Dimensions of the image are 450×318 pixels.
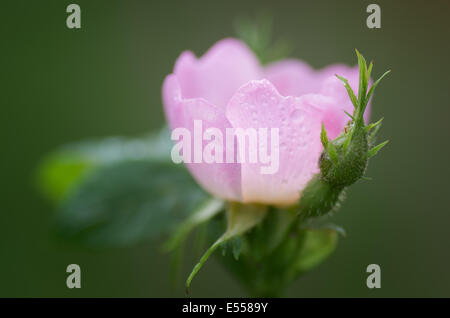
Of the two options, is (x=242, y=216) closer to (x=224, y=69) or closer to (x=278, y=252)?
(x=278, y=252)

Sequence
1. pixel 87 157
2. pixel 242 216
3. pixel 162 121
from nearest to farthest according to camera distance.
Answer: pixel 242 216
pixel 87 157
pixel 162 121

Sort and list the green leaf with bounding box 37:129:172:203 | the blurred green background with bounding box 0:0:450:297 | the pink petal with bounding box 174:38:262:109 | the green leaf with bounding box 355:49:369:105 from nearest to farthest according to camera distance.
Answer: the green leaf with bounding box 355:49:369:105, the pink petal with bounding box 174:38:262:109, the green leaf with bounding box 37:129:172:203, the blurred green background with bounding box 0:0:450:297

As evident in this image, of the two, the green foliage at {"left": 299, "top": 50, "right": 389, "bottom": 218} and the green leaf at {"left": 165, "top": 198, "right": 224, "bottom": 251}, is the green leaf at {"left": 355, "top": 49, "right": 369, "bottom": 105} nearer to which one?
the green foliage at {"left": 299, "top": 50, "right": 389, "bottom": 218}

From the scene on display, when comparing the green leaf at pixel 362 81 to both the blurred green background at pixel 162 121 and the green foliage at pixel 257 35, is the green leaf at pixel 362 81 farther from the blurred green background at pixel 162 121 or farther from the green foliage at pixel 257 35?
the blurred green background at pixel 162 121

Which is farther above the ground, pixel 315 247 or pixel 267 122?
pixel 267 122

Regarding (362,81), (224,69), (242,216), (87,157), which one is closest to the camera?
(362,81)

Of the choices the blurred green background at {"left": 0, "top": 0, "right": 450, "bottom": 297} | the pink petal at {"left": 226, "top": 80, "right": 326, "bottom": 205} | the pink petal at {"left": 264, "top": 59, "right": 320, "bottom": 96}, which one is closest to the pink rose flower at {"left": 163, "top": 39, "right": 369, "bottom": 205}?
the pink petal at {"left": 226, "top": 80, "right": 326, "bottom": 205}

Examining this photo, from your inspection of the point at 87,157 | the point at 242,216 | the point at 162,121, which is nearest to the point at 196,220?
the point at 242,216
